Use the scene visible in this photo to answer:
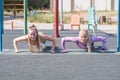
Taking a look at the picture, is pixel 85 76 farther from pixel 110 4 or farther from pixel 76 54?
pixel 110 4

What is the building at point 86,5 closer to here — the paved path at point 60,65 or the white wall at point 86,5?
the white wall at point 86,5

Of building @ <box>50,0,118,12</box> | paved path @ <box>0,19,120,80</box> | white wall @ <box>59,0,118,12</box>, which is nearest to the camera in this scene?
paved path @ <box>0,19,120,80</box>

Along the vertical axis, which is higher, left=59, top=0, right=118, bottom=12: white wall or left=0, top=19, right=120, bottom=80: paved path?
left=59, top=0, right=118, bottom=12: white wall

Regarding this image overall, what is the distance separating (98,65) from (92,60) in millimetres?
717

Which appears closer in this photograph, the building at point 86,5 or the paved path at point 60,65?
the paved path at point 60,65

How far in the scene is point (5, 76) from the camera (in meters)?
7.04

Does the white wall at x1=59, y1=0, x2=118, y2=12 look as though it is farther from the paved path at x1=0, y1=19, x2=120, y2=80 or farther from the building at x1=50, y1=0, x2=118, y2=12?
the paved path at x1=0, y1=19, x2=120, y2=80

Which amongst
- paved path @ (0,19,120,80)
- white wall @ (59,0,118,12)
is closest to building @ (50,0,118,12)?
white wall @ (59,0,118,12)

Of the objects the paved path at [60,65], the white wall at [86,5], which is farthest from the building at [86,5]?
the paved path at [60,65]

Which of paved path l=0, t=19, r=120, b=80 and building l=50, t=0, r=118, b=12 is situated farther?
building l=50, t=0, r=118, b=12

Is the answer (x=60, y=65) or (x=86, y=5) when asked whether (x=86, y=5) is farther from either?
(x=60, y=65)

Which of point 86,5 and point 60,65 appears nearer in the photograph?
point 60,65

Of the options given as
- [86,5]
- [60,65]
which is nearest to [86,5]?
[86,5]

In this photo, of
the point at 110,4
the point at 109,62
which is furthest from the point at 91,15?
the point at 110,4
